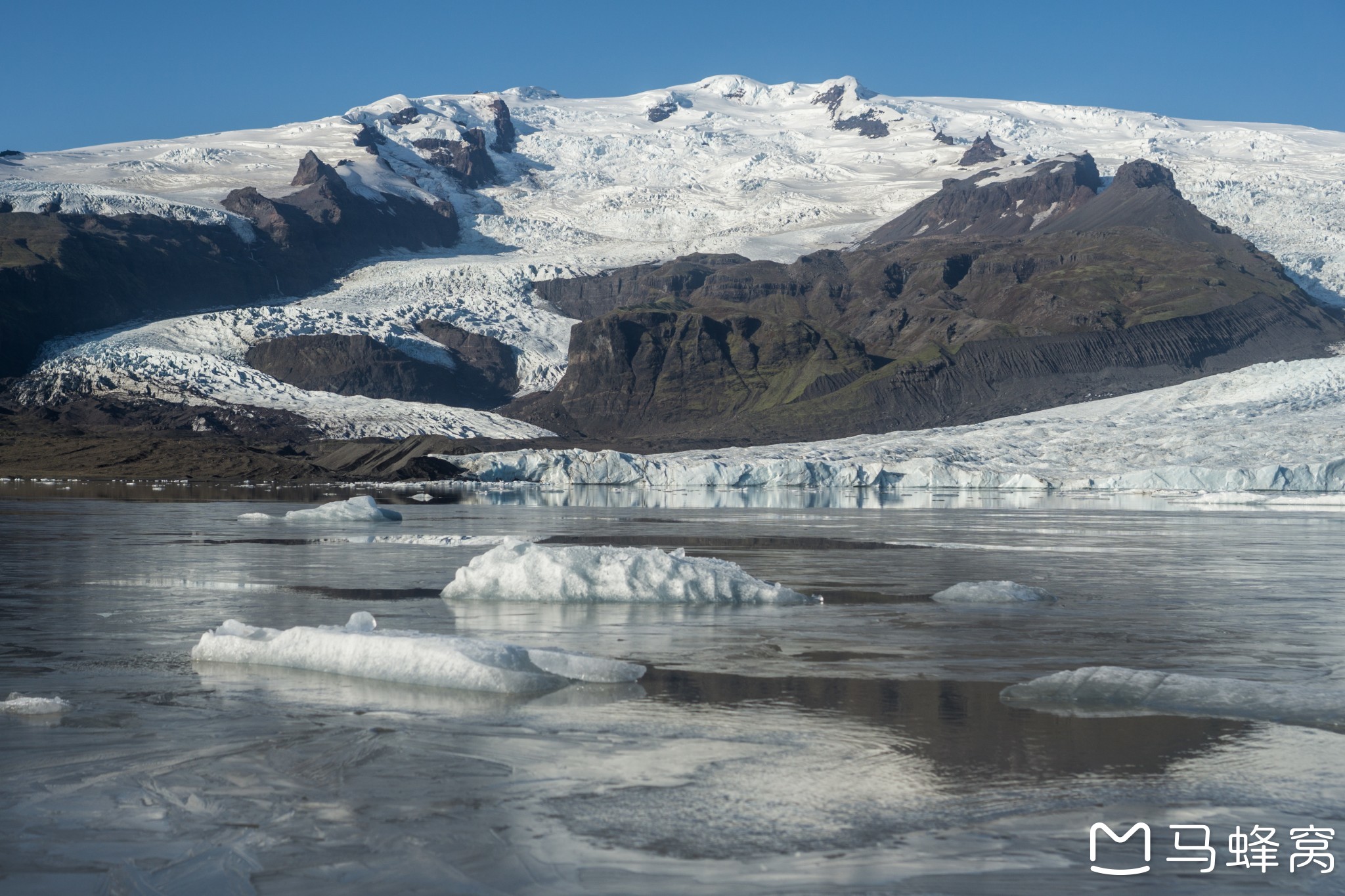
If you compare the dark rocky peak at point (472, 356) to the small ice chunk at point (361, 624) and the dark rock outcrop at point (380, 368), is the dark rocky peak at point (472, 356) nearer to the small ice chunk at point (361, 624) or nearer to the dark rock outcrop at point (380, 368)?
the dark rock outcrop at point (380, 368)

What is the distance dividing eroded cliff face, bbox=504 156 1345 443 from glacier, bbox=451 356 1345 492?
62.4 meters

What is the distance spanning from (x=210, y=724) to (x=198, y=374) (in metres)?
149

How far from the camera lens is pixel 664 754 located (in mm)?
7789

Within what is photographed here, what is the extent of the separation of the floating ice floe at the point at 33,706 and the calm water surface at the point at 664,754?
19 cm

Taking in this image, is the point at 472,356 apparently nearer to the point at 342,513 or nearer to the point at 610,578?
the point at 342,513

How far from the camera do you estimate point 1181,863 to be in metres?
5.87

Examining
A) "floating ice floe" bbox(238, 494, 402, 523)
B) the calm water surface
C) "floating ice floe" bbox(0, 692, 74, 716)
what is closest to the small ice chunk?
the calm water surface

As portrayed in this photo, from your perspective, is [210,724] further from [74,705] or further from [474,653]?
[474,653]

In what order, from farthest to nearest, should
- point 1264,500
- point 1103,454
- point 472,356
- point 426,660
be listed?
point 472,356 → point 1103,454 → point 1264,500 → point 426,660

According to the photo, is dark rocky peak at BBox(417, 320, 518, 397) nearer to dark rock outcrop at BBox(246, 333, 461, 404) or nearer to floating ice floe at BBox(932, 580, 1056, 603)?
dark rock outcrop at BBox(246, 333, 461, 404)

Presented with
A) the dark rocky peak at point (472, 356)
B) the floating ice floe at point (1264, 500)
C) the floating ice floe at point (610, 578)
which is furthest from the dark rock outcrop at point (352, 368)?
the floating ice floe at point (610, 578)

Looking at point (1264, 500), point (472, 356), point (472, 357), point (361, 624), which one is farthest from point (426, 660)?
point (472, 357)

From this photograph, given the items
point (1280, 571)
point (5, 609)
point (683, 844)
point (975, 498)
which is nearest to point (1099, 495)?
point (975, 498)

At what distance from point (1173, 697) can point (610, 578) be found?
785 cm
